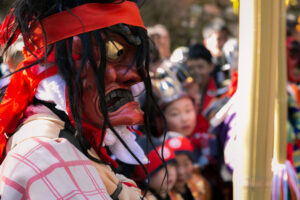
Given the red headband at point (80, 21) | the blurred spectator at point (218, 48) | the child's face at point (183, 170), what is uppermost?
the red headband at point (80, 21)

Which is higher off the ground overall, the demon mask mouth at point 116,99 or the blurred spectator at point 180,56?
the demon mask mouth at point 116,99

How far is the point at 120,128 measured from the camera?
4.78 ft

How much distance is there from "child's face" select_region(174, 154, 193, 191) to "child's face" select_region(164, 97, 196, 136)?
19.4 inches

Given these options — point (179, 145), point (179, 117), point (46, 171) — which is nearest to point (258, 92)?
point (46, 171)

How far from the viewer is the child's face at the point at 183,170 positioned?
3.30 m

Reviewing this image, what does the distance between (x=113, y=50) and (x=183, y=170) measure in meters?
2.07

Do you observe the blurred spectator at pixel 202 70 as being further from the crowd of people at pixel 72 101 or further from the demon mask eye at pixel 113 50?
the demon mask eye at pixel 113 50

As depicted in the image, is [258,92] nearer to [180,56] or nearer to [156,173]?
[156,173]

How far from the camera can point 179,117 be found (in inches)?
153

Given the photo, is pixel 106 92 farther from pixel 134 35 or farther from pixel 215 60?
pixel 215 60

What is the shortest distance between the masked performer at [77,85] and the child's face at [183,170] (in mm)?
1860

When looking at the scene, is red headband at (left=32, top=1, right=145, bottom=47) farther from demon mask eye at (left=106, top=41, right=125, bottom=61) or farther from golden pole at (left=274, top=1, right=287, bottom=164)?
golden pole at (left=274, top=1, right=287, bottom=164)

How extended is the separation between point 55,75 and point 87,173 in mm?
307

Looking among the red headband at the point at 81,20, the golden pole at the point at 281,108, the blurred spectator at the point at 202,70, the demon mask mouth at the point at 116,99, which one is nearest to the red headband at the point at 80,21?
the red headband at the point at 81,20
